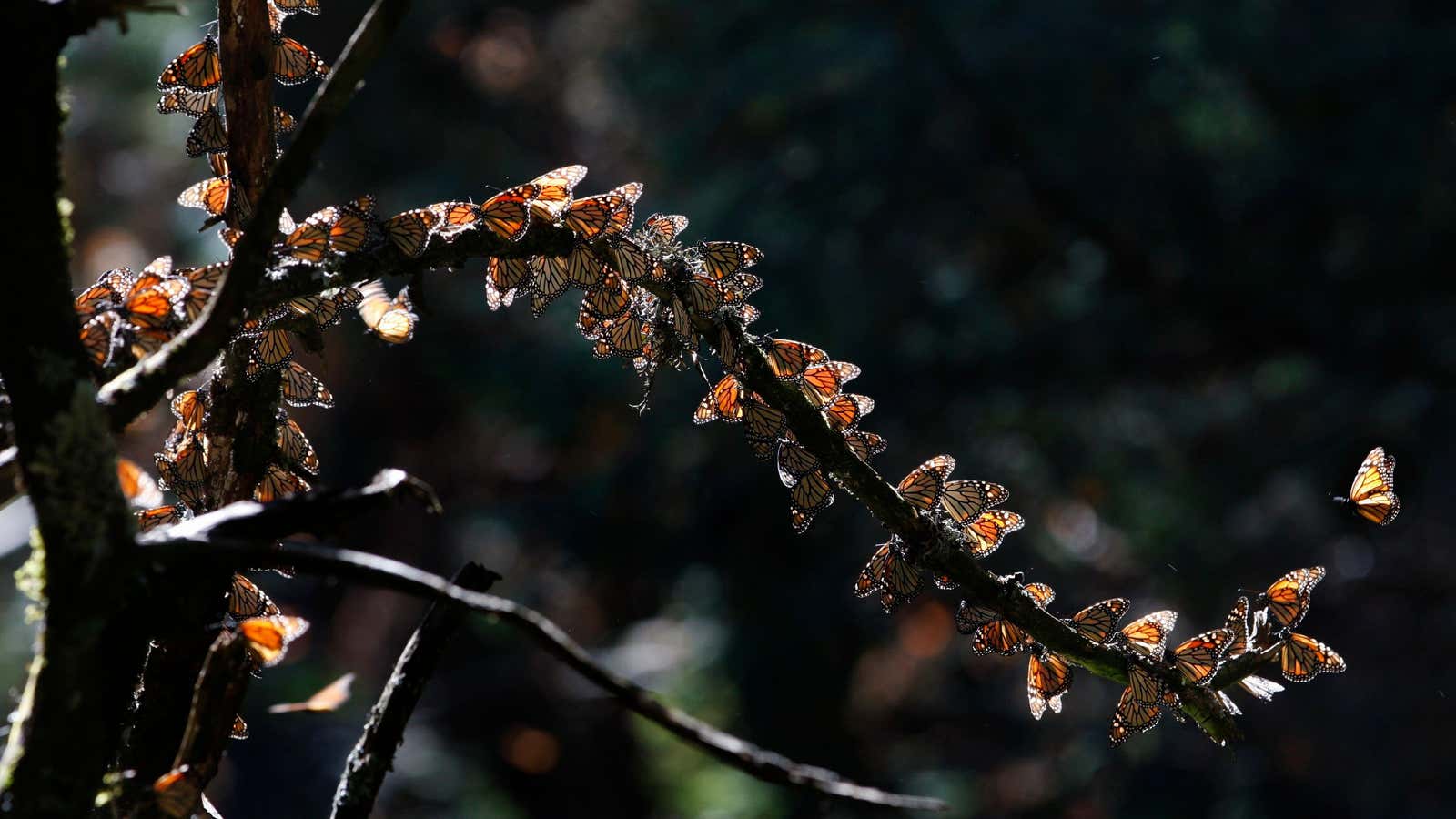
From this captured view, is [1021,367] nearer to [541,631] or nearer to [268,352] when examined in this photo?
[268,352]

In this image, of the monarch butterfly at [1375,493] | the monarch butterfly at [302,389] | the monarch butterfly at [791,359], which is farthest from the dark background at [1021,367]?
the monarch butterfly at [1375,493]

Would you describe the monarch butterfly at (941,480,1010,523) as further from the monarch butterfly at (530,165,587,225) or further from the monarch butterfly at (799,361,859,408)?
the monarch butterfly at (530,165,587,225)

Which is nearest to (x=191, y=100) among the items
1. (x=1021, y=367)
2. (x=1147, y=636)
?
(x=1147, y=636)

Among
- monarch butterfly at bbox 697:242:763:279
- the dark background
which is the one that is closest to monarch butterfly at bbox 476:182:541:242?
monarch butterfly at bbox 697:242:763:279

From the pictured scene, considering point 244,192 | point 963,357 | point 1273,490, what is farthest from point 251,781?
point 244,192

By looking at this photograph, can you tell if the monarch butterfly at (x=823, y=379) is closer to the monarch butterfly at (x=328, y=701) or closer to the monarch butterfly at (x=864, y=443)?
the monarch butterfly at (x=864, y=443)

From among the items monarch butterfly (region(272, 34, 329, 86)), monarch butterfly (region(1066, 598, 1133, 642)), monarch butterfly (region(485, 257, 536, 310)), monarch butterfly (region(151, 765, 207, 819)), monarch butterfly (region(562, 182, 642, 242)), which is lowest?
monarch butterfly (region(151, 765, 207, 819))
